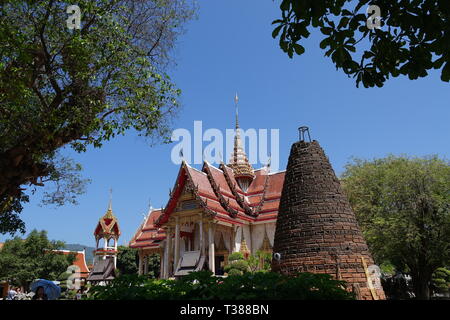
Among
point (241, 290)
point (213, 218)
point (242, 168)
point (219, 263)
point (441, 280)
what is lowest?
point (441, 280)

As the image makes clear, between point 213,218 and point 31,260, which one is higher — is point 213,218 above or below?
above

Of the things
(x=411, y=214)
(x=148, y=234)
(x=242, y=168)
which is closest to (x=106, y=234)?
(x=148, y=234)

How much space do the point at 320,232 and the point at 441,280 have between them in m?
19.3

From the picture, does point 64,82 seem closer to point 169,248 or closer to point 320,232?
point 320,232

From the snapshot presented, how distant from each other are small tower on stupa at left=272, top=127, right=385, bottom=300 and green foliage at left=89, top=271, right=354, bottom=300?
3.58m

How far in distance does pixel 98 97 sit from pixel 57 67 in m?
1.19

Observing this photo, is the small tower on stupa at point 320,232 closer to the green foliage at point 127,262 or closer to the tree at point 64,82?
the tree at point 64,82

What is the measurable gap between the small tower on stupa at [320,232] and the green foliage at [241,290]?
3.58 metres

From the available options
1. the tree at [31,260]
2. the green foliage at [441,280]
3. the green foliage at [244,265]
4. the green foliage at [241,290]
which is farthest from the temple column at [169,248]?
the tree at [31,260]

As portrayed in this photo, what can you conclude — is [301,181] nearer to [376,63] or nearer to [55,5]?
[376,63]

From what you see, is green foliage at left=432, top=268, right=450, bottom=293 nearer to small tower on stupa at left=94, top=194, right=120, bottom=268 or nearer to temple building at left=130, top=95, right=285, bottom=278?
temple building at left=130, top=95, right=285, bottom=278

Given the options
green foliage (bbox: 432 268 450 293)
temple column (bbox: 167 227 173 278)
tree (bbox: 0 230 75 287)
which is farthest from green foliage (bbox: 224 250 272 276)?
tree (bbox: 0 230 75 287)

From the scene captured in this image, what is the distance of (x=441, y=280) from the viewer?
71.3ft

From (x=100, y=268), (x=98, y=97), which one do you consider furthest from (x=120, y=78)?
(x=100, y=268)
